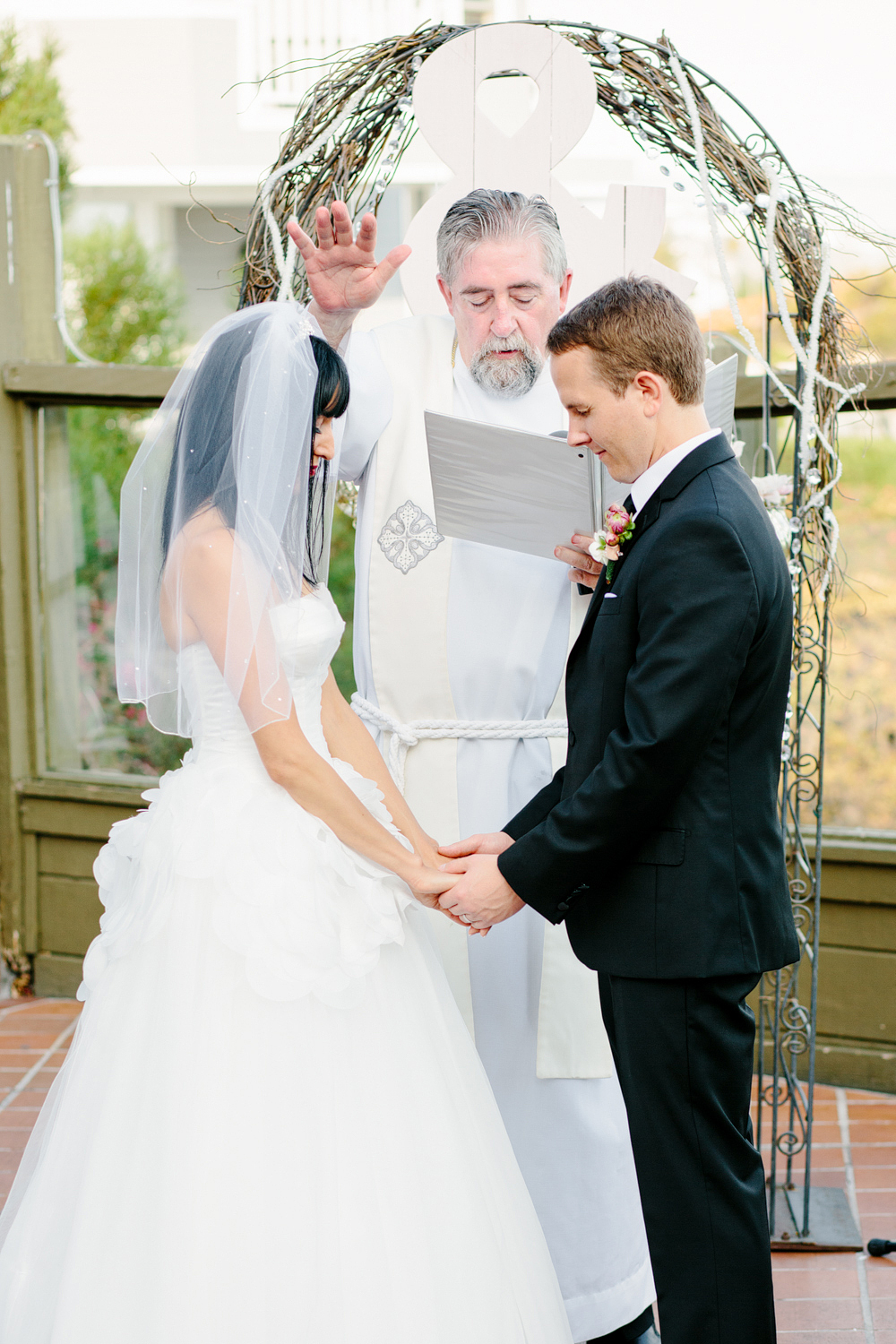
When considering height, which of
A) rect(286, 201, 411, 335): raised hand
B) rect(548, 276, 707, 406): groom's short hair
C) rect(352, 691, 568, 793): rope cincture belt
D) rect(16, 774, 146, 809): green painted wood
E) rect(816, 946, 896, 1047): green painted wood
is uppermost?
rect(286, 201, 411, 335): raised hand

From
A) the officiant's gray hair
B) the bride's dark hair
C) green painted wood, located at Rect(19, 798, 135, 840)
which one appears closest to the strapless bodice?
the bride's dark hair

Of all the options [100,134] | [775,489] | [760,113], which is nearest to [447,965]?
[775,489]

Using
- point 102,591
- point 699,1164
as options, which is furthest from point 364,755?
point 102,591

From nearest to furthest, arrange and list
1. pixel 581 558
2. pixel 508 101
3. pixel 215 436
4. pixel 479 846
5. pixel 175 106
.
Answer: pixel 215 436 < pixel 479 846 < pixel 581 558 < pixel 508 101 < pixel 175 106

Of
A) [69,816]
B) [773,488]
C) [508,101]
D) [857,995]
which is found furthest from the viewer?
[508,101]

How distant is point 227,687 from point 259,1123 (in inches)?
29.2

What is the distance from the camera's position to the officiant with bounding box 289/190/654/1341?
2.66 m

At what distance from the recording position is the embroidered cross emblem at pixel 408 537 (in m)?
2.77

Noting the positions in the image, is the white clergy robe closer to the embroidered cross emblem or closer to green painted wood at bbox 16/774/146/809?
the embroidered cross emblem

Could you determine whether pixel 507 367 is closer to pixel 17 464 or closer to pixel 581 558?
pixel 581 558

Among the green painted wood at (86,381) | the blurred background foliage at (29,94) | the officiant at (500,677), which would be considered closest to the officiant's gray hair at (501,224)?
the officiant at (500,677)

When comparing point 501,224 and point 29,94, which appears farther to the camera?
point 29,94

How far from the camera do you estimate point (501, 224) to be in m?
2.65

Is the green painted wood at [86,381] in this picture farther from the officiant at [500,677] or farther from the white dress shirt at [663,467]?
the white dress shirt at [663,467]
